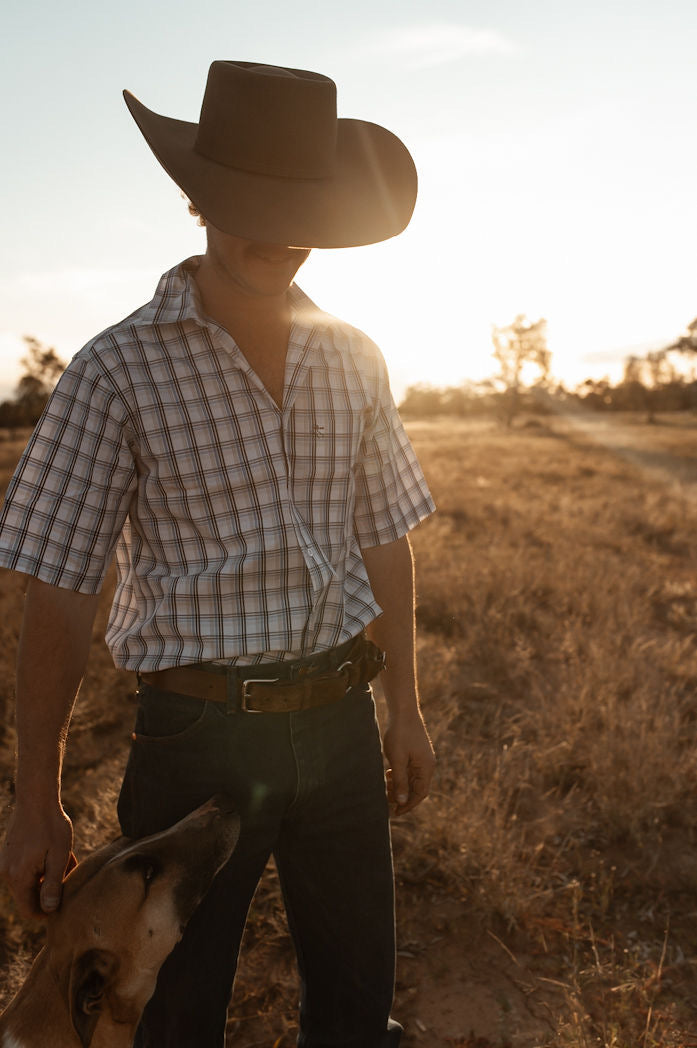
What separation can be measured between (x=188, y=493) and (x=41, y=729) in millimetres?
560

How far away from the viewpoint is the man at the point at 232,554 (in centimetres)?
152

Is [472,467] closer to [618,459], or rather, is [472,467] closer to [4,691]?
[618,459]

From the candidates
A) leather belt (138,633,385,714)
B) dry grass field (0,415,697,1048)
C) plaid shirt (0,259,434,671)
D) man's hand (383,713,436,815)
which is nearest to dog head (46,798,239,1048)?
leather belt (138,633,385,714)

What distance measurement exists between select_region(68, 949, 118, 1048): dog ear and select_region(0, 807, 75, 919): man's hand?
6.5 inches

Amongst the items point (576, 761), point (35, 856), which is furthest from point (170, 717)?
point (576, 761)

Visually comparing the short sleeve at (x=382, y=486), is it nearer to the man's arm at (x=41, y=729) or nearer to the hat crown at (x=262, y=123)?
the hat crown at (x=262, y=123)

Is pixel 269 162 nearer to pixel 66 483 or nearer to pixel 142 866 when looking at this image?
→ pixel 66 483

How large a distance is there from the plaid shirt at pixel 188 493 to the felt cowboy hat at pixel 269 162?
0.22 m

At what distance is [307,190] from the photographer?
167cm

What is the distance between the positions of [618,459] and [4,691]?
2087 cm

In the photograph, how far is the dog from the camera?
1.62m

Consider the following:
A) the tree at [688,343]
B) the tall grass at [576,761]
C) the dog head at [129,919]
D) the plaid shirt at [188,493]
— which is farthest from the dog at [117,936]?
the tree at [688,343]

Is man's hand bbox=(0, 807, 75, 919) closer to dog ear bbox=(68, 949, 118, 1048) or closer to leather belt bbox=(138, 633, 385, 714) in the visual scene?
dog ear bbox=(68, 949, 118, 1048)

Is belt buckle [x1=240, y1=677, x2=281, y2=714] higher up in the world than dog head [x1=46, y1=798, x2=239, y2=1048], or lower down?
higher up
